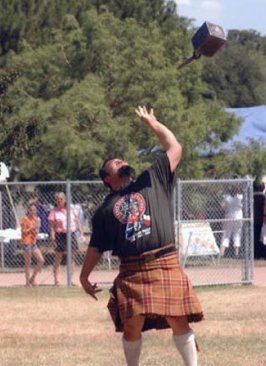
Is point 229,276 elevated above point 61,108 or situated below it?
below

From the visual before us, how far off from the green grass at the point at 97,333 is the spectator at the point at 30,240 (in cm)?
102

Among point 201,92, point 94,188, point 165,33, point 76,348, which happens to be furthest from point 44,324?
point 165,33

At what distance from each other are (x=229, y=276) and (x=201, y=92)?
7084 millimetres

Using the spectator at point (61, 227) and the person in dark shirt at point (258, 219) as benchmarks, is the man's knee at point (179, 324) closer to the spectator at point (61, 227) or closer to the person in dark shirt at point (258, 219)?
the spectator at point (61, 227)

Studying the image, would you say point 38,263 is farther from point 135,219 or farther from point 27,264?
point 135,219

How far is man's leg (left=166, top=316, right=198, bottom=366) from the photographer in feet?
28.0

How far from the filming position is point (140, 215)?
27.4 ft

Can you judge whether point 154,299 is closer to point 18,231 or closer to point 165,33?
point 18,231

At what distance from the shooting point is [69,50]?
945 inches

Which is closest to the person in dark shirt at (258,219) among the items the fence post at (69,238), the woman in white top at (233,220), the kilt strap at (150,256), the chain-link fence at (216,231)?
the chain-link fence at (216,231)

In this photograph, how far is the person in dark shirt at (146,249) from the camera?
8.39 m

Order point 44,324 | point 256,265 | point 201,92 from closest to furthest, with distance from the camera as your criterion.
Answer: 1. point 44,324
2. point 256,265
3. point 201,92

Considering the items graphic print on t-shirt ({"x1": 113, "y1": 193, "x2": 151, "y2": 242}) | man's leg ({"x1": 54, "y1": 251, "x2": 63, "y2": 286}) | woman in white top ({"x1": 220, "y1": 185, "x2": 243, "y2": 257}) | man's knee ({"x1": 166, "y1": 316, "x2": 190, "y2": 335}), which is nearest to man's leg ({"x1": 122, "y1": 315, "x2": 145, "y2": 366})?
man's knee ({"x1": 166, "y1": 316, "x2": 190, "y2": 335})

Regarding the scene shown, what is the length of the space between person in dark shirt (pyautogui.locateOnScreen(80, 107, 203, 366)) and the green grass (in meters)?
1.63
